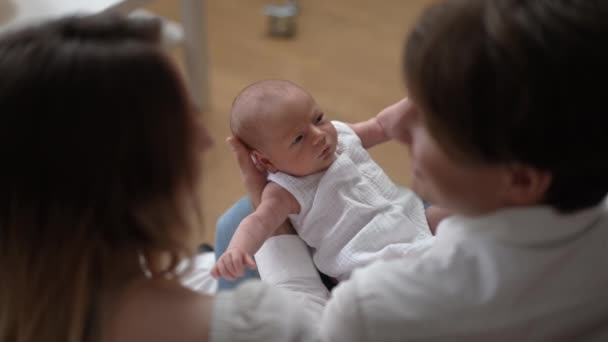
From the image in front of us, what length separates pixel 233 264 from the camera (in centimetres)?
90

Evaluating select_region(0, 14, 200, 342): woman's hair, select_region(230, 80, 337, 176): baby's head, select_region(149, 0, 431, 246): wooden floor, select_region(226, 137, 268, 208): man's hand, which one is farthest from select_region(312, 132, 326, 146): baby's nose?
select_region(149, 0, 431, 246): wooden floor

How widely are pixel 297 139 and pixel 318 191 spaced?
93mm

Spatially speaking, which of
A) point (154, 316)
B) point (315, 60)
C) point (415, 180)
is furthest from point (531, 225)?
point (315, 60)

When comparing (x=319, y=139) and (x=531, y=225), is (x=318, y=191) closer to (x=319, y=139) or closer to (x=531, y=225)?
(x=319, y=139)

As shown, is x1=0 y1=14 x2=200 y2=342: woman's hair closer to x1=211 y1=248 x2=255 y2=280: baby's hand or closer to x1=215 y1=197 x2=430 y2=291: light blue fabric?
x1=211 y1=248 x2=255 y2=280: baby's hand

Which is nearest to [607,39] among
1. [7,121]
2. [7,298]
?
[7,121]

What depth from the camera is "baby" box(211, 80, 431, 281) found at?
3.20 feet

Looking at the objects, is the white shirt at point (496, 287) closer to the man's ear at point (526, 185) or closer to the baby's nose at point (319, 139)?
the man's ear at point (526, 185)

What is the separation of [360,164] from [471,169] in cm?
49

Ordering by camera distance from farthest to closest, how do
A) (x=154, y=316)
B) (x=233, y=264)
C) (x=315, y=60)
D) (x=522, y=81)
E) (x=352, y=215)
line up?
(x=315, y=60) → (x=352, y=215) → (x=233, y=264) → (x=154, y=316) → (x=522, y=81)

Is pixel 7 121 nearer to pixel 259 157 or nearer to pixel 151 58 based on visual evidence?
pixel 151 58

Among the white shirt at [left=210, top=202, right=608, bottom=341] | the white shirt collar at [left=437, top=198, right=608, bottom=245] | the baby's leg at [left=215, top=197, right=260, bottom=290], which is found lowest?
the baby's leg at [left=215, top=197, right=260, bottom=290]

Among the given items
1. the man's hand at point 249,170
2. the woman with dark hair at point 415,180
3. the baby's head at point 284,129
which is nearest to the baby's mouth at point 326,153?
the baby's head at point 284,129

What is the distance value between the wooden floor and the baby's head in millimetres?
737
